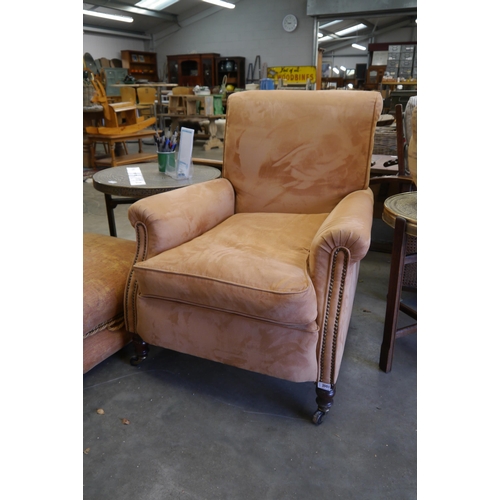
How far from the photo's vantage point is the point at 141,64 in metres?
10.7

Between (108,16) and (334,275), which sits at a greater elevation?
(108,16)

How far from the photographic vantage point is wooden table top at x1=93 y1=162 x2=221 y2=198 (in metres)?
1.78

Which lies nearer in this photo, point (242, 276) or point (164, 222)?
point (242, 276)

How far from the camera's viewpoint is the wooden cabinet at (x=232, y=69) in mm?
9224

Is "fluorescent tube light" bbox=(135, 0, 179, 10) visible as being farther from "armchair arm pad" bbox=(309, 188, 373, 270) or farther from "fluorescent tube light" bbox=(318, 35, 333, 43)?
"armchair arm pad" bbox=(309, 188, 373, 270)

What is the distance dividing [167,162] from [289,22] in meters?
7.79

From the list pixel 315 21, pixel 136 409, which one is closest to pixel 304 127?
pixel 136 409

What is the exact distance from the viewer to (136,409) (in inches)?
52.8

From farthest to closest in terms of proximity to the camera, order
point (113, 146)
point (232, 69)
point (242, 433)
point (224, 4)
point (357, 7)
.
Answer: point (232, 69), point (224, 4), point (357, 7), point (113, 146), point (242, 433)

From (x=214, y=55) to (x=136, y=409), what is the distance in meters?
9.63

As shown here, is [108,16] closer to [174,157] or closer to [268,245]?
[174,157]

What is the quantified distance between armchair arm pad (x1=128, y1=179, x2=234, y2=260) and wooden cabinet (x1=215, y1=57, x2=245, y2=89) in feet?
27.4

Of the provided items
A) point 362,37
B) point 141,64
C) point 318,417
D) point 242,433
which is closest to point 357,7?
point 362,37
